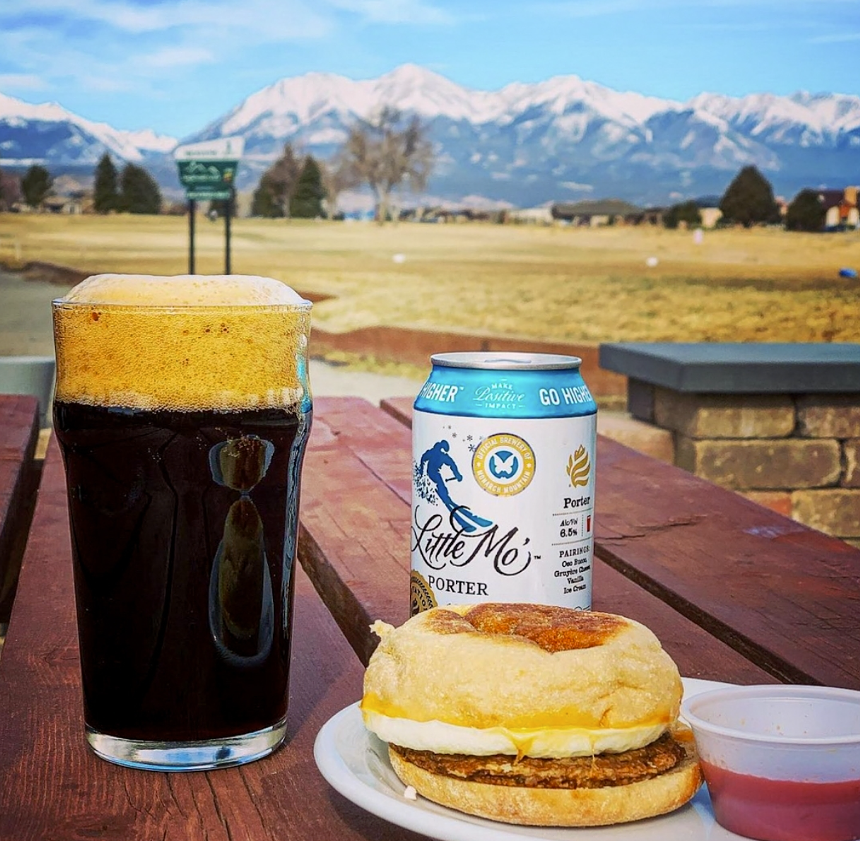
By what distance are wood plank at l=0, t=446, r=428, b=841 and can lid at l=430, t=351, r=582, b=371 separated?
10.4 inches

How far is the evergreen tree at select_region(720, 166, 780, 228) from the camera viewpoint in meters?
11.4

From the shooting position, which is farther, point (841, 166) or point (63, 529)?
point (841, 166)

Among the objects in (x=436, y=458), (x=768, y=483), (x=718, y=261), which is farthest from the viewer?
(x=718, y=261)

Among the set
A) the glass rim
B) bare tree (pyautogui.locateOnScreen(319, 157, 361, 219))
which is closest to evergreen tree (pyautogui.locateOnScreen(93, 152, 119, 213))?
bare tree (pyautogui.locateOnScreen(319, 157, 361, 219))

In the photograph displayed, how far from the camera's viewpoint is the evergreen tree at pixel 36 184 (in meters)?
10.6

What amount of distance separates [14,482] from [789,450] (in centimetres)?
252

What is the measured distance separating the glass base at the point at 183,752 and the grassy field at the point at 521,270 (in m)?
9.84

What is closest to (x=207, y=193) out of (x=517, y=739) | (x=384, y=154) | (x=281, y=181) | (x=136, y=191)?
(x=136, y=191)

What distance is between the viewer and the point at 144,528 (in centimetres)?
78

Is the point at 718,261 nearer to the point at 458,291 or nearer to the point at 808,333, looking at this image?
the point at 808,333

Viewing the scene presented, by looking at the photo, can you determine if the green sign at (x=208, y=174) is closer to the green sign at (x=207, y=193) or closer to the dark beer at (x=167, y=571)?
the green sign at (x=207, y=193)

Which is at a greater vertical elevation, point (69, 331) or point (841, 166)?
point (841, 166)

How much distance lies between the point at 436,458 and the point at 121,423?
25cm

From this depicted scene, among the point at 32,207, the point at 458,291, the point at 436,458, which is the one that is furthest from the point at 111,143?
the point at 436,458
